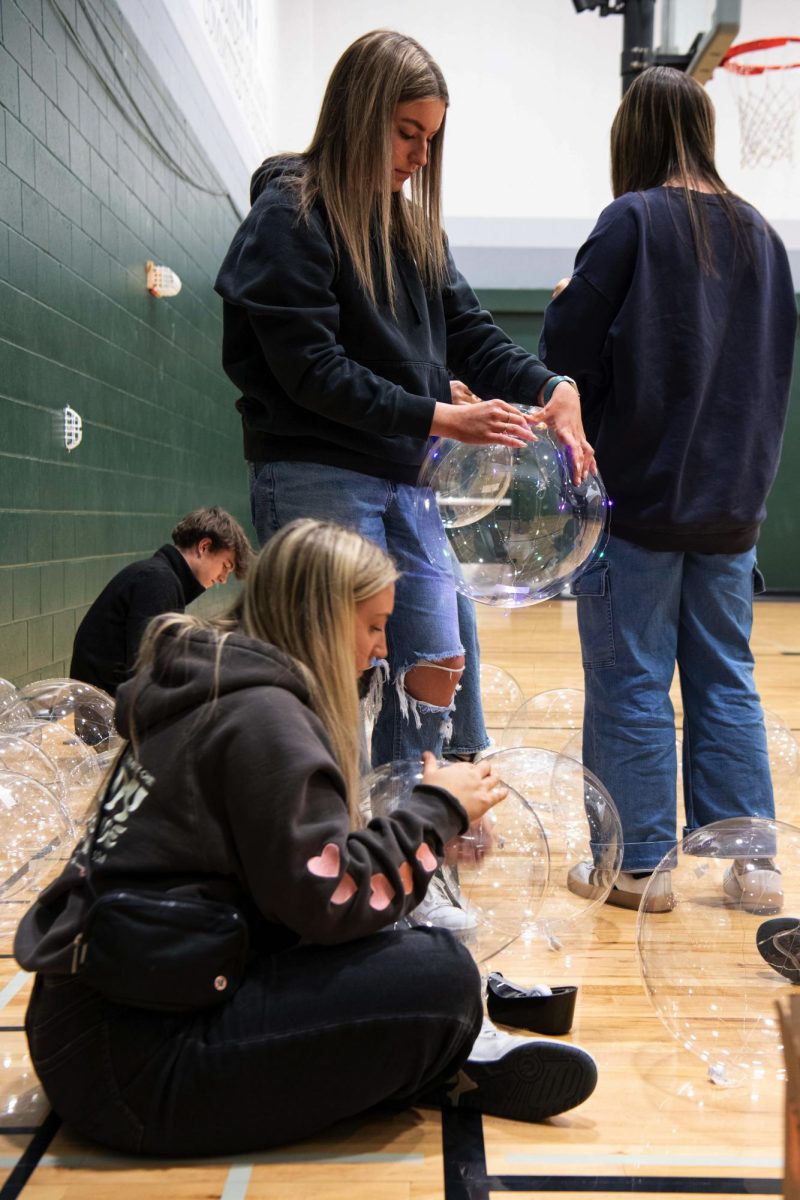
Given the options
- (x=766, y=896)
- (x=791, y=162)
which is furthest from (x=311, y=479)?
(x=791, y=162)

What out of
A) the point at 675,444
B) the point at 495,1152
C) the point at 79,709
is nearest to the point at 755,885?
the point at 495,1152

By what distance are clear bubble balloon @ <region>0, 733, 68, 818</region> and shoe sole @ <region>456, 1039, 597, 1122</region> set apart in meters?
1.27

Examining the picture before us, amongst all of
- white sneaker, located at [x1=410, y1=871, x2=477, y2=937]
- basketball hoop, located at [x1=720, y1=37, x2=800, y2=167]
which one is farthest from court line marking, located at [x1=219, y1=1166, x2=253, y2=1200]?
basketball hoop, located at [x1=720, y1=37, x2=800, y2=167]

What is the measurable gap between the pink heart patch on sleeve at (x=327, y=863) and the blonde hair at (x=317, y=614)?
15cm

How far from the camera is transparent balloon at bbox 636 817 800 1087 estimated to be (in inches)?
68.0

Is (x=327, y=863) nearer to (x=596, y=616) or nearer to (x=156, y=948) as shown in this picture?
(x=156, y=948)

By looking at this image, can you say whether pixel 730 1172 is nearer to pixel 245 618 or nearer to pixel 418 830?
pixel 418 830

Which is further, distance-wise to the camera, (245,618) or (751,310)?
(751,310)

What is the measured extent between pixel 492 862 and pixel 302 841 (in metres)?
0.48

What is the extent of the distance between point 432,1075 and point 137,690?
0.61 metres

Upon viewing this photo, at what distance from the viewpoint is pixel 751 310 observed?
8.41ft

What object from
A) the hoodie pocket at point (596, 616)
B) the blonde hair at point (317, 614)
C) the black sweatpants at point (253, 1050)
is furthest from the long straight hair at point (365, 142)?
the black sweatpants at point (253, 1050)

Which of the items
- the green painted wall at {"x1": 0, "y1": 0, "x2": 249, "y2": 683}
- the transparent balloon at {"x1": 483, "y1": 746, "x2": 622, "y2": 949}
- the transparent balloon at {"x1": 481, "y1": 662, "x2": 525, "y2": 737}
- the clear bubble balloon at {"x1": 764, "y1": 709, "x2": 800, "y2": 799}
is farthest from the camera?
the green painted wall at {"x1": 0, "y1": 0, "x2": 249, "y2": 683}

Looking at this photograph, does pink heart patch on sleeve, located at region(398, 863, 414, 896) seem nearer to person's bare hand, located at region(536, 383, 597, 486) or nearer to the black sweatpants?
the black sweatpants
